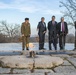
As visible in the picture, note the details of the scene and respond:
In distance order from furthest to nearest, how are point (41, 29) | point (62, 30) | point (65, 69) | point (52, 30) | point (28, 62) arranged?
point (41, 29), point (52, 30), point (62, 30), point (28, 62), point (65, 69)

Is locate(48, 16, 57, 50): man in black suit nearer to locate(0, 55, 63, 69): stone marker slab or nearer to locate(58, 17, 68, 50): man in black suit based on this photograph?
locate(58, 17, 68, 50): man in black suit

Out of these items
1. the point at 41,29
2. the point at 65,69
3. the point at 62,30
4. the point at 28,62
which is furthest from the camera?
the point at 41,29

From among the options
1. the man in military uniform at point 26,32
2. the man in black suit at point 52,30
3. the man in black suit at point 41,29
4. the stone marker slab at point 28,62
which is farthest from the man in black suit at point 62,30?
the stone marker slab at point 28,62

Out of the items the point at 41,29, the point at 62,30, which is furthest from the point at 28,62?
the point at 41,29

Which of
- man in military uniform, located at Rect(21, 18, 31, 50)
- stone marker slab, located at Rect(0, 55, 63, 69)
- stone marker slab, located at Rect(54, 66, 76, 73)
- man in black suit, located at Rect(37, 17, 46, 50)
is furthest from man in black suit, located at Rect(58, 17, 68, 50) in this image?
stone marker slab, located at Rect(54, 66, 76, 73)

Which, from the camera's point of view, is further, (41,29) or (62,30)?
(41,29)

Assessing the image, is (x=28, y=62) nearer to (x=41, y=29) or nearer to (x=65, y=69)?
(x=65, y=69)

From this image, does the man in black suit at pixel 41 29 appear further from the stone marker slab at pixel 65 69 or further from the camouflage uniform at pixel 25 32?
the stone marker slab at pixel 65 69

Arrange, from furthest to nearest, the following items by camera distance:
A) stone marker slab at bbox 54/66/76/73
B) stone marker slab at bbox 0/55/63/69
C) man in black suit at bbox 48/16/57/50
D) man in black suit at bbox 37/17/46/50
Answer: man in black suit at bbox 37/17/46/50
man in black suit at bbox 48/16/57/50
stone marker slab at bbox 0/55/63/69
stone marker slab at bbox 54/66/76/73

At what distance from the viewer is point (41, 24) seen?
12656mm

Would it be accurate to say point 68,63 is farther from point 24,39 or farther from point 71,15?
point 71,15

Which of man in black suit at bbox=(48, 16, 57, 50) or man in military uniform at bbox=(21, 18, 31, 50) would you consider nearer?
man in military uniform at bbox=(21, 18, 31, 50)

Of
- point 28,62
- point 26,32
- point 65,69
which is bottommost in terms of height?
point 65,69

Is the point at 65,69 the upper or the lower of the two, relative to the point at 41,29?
lower
